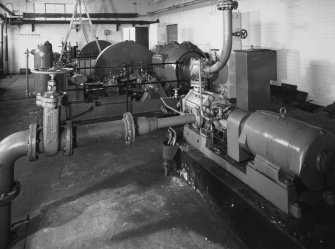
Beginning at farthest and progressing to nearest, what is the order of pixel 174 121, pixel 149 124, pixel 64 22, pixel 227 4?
1. pixel 64 22
2. pixel 227 4
3. pixel 174 121
4. pixel 149 124

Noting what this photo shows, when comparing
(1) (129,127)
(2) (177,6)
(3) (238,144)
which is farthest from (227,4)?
(2) (177,6)

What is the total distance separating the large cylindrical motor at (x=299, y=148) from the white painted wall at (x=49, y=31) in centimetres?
983

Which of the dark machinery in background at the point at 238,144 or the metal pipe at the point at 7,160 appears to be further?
the metal pipe at the point at 7,160

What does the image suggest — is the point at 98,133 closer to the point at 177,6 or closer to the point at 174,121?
the point at 174,121

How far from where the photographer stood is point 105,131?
65.5 inches

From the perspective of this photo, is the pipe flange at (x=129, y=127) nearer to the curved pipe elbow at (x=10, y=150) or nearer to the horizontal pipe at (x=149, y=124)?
the horizontal pipe at (x=149, y=124)

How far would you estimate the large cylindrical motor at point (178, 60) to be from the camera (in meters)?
4.45

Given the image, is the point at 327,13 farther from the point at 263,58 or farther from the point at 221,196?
the point at 221,196

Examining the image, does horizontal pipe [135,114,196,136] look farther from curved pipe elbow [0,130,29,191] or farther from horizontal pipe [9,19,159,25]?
horizontal pipe [9,19,159,25]

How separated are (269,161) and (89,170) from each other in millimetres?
1709

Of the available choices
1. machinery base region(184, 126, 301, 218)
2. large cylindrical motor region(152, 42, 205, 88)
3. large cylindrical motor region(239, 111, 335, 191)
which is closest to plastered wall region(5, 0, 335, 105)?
large cylindrical motor region(152, 42, 205, 88)

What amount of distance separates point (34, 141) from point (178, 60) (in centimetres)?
336

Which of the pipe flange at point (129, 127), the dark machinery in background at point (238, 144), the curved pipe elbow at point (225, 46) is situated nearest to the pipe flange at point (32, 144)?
the dark machinery in background at point (238, 144)

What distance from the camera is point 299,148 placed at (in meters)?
1.30
